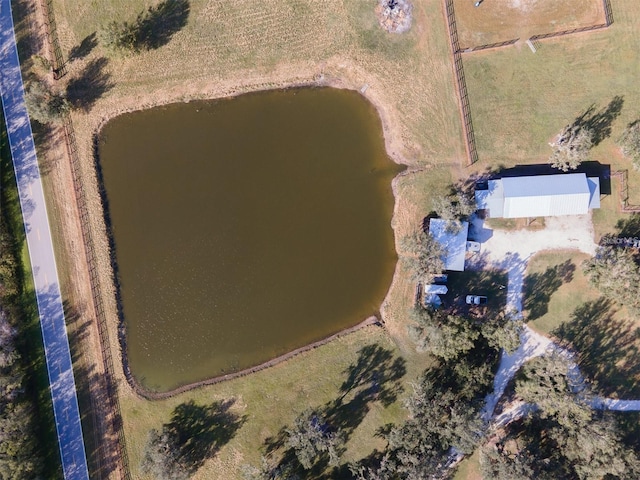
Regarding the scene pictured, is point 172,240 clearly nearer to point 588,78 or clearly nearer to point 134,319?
point 134,319

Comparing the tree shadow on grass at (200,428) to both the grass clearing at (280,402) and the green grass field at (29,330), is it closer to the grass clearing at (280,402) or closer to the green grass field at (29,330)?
the grass clearing at (280,402)

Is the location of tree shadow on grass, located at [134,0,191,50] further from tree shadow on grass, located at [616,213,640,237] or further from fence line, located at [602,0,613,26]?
tree shadow on grass, located at [616,213,640,237]

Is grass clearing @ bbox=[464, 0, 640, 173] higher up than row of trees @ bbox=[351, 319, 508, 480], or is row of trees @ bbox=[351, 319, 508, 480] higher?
grass clearing @ bbox=[464, 0, 640, 173]

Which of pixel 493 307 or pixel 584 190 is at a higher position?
pixel 584 190

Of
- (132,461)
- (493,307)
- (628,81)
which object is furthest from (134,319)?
(628,81)

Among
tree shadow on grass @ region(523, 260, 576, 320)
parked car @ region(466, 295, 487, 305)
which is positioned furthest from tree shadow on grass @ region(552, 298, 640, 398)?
parked car @ region(466, 295, 487, 305)

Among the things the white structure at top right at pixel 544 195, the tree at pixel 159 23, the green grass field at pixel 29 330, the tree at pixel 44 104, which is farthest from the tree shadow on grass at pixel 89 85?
the white structure at top right at pixel 544 195
